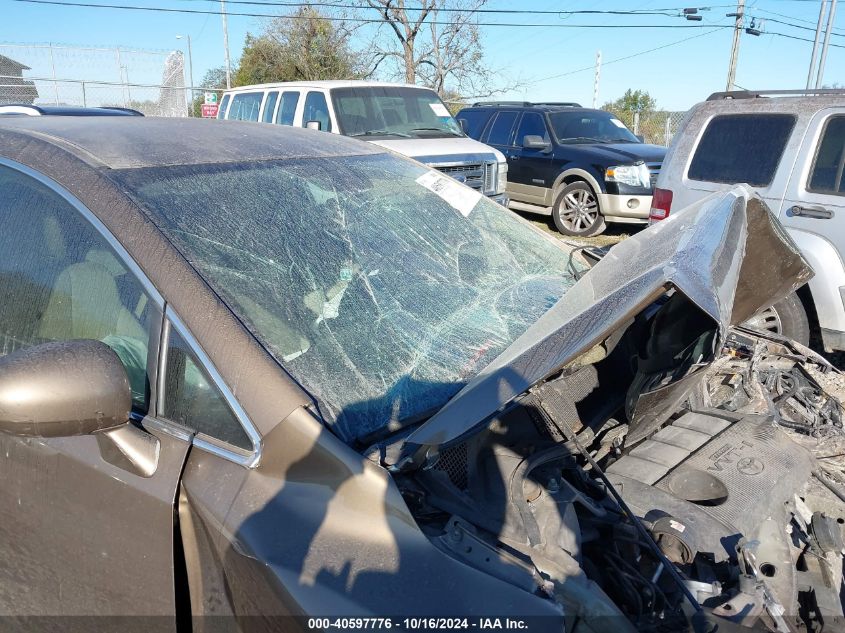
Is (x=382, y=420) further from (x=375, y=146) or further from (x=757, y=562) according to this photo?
(x=375, y=146)

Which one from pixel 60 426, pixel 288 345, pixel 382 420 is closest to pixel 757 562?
pixel 382 420

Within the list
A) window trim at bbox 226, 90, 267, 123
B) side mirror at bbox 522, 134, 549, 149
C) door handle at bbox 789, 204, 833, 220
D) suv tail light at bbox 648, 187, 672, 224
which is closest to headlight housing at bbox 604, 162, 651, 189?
side mirror at bbox 522, 134, 549, 149

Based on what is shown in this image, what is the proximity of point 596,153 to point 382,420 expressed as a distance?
9456 mm

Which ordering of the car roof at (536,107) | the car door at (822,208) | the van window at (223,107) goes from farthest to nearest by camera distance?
the car roof at (536,107) → the van window at (223,107) → the car door at (822,208)

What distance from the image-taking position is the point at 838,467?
8.18 ft

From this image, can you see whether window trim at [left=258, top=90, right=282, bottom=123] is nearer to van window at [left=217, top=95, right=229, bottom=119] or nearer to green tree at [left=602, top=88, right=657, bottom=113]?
van window at [left=217, top=95, right=229, bottom=119]

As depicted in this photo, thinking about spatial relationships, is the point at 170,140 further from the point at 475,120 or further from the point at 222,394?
the point at 475,120

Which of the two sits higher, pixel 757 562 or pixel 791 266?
pixel 791 266

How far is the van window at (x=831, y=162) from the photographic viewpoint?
16.3 feet

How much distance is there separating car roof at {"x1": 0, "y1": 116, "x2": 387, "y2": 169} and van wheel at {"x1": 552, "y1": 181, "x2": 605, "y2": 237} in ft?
26.8

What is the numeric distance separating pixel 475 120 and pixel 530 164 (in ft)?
5.97

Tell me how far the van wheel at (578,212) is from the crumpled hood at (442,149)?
156cm

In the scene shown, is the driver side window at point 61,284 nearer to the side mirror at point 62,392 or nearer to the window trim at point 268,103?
the side mirror at point 62,392

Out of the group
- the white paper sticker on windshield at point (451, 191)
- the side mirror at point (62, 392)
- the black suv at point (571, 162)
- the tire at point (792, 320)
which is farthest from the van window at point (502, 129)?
the side mirror at point (62, 392)
